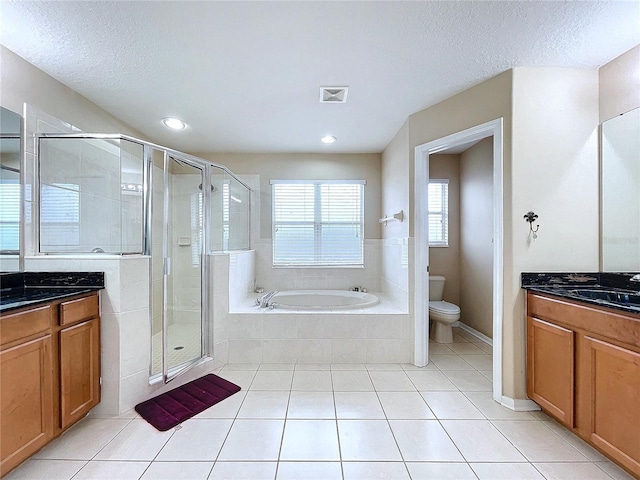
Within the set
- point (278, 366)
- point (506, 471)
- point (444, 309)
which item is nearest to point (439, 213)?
point (444, 309)

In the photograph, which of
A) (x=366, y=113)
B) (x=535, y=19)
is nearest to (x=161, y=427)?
(x=366, y=113)

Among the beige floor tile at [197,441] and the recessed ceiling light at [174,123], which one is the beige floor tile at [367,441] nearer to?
the beige floor tile at [197,441]

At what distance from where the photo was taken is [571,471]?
1.43 m

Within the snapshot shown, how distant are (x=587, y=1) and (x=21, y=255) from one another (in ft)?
11.8

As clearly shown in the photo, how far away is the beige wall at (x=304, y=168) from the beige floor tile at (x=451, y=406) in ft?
6.99

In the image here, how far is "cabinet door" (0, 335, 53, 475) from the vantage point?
1277mm

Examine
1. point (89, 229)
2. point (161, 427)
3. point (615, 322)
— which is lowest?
point (161, 427)

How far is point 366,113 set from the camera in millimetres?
2604

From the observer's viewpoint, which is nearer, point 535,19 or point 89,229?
point 535,19

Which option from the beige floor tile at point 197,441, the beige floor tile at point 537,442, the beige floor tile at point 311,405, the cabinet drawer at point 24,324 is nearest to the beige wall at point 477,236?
the beige floor tile at point 537,442

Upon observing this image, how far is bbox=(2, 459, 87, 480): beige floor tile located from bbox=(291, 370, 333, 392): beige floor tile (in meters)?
1.32

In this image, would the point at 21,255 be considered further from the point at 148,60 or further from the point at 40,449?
the point at 148,60

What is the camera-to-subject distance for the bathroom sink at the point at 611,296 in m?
1.60

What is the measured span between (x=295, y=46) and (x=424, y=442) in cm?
249
